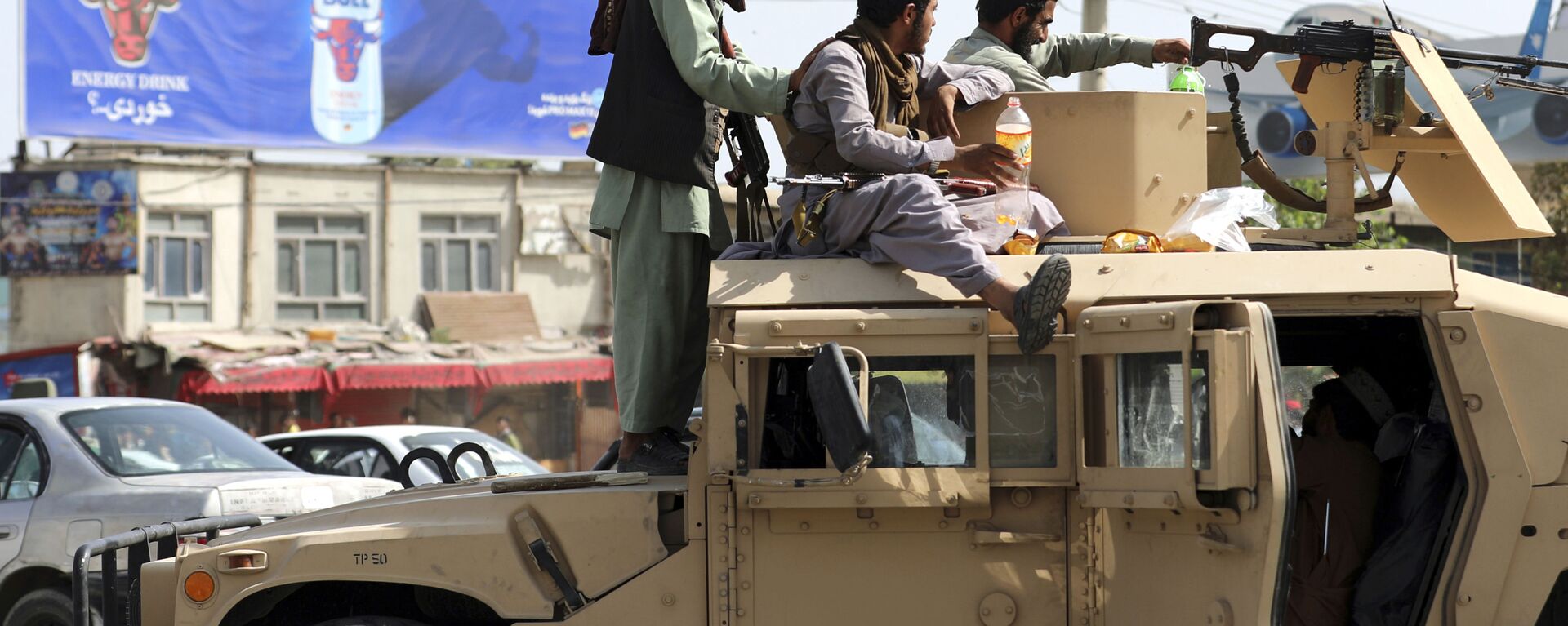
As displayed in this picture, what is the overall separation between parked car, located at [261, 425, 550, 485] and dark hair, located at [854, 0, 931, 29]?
21.0ft

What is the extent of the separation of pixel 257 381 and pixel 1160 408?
22.4 m

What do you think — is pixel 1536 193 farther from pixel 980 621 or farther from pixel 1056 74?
pixel 980 621

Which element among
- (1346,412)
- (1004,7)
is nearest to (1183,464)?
(1346,412)

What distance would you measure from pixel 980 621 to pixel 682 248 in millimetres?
1502

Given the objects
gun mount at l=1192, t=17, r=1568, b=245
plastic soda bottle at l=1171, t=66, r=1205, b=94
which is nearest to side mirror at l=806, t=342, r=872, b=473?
gun mount at l=1192, t=17, r=1568, b=245

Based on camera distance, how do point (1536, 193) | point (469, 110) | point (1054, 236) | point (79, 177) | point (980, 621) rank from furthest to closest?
point (469, 110) → point (79, 177) → point (1536, 193) → point (1054, 236) → point (980, 621)

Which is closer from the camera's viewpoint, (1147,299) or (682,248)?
(1147,299)

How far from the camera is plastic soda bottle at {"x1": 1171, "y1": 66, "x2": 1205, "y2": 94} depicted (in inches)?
210

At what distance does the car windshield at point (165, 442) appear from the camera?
26.5ft

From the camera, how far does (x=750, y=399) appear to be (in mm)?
3943

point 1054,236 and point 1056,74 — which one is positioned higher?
point 1056,74

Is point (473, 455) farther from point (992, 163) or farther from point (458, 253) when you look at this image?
point (458, 253)

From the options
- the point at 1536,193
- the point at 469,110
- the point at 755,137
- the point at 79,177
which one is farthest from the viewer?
the point at 469,110

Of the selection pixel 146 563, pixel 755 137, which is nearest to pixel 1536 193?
pixel 755 137
